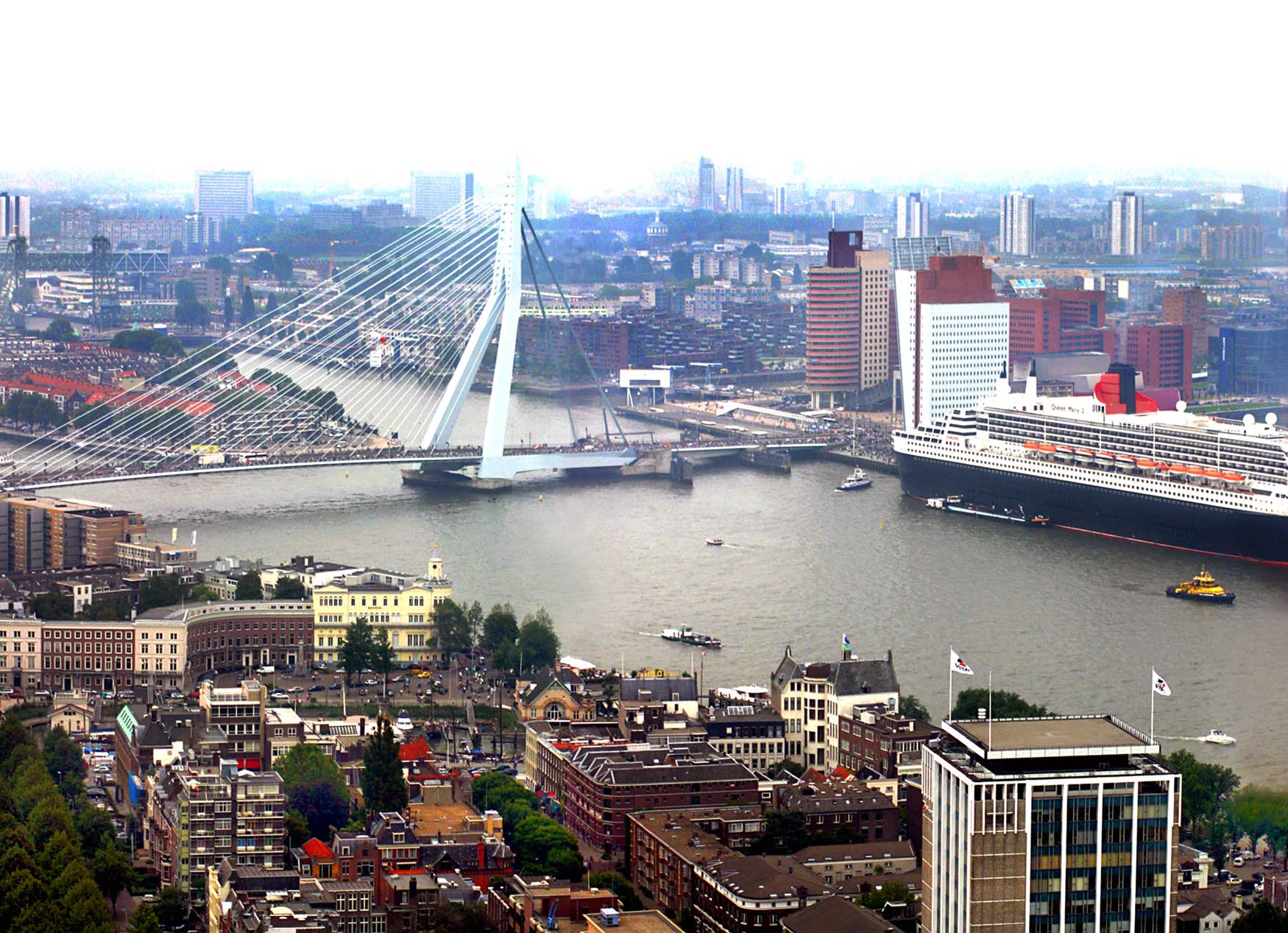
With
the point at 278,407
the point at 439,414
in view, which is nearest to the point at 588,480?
the point at 439,414

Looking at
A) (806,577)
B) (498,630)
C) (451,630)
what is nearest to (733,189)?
(806,577)

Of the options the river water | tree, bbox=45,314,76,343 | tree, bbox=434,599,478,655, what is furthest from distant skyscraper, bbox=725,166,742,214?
tree, bbox=434,599,478,655

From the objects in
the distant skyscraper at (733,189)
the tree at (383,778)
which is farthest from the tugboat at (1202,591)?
the distant skyscraper at (733,189)

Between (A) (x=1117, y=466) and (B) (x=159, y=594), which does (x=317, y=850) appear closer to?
(B) (x=159, y=594)

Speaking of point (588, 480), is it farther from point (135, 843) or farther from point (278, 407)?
point (135, 843)

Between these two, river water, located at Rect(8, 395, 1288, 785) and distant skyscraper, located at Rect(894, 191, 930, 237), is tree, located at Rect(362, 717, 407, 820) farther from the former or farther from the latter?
distant skyscraper, located at Rect(894, 191, 930, 237)

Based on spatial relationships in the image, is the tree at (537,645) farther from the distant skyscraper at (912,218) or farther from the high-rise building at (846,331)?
the distant skyscraper at (912,218)
